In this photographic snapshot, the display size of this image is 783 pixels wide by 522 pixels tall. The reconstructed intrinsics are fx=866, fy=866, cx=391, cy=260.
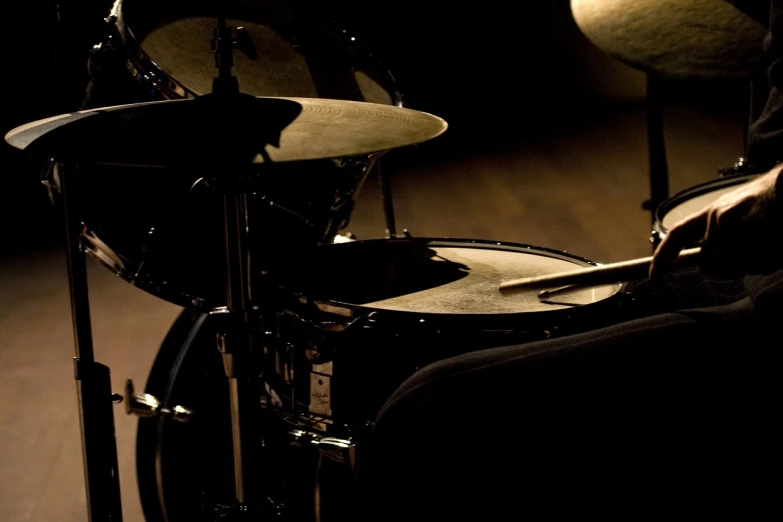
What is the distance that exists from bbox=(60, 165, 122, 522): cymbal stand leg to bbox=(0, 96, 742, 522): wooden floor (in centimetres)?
42

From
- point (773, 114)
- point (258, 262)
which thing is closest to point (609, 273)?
point (773, 114)

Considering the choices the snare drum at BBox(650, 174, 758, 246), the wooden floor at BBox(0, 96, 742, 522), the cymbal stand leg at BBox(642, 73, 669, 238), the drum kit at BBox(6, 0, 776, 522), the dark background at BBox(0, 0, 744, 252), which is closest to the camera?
the drum kit at BBox(6, 0, 776, 522)

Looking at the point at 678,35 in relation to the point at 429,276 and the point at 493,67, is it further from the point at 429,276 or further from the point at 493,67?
the point at 493,67

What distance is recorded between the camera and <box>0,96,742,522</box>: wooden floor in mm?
1761

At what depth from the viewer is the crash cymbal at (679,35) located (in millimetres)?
1402

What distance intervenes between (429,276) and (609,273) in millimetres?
368

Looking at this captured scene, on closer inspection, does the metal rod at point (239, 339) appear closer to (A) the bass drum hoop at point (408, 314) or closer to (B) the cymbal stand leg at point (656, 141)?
(A) the bass drum hoop at point (408, 314)

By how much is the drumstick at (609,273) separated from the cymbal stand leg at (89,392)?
1.89ft

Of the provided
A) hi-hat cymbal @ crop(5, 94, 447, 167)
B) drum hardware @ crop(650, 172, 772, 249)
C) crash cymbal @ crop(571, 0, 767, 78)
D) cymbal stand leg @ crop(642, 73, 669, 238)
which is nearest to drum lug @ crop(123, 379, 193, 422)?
hi-hat cymbal @ crop(5, 94, 447, 167)

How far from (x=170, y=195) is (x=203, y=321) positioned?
0.92ft

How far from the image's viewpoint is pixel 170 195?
1261 mm

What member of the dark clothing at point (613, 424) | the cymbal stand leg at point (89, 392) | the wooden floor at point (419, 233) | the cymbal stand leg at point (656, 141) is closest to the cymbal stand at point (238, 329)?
the cymbal stand leg at point (89, 392)

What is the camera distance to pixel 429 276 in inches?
47.6

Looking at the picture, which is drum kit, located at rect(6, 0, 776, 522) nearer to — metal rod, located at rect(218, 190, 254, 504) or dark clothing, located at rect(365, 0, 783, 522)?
metal rod, located at rect(218, 190, 254, 504)
